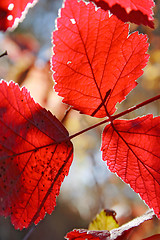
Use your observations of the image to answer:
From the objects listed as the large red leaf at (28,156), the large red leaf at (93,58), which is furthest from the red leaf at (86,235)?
the large red leaf at (93,58)

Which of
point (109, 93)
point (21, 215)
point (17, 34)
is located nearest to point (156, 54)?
point (17, 34)

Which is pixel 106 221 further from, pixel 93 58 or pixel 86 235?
pixel 93 58

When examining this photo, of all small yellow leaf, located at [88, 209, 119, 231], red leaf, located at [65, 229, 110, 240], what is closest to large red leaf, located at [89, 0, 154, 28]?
red leaf, located at [65, 229, 110, 240]

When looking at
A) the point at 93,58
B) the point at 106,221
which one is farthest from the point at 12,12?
the point at 106,221

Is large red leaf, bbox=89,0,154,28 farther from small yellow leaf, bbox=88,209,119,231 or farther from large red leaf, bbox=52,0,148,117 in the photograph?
small yellow leaf, bbox=88,209,119,231

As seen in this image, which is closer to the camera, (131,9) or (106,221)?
(131,9)

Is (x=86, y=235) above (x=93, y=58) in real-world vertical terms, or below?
below

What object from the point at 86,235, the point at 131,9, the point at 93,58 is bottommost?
the point at 86,235
